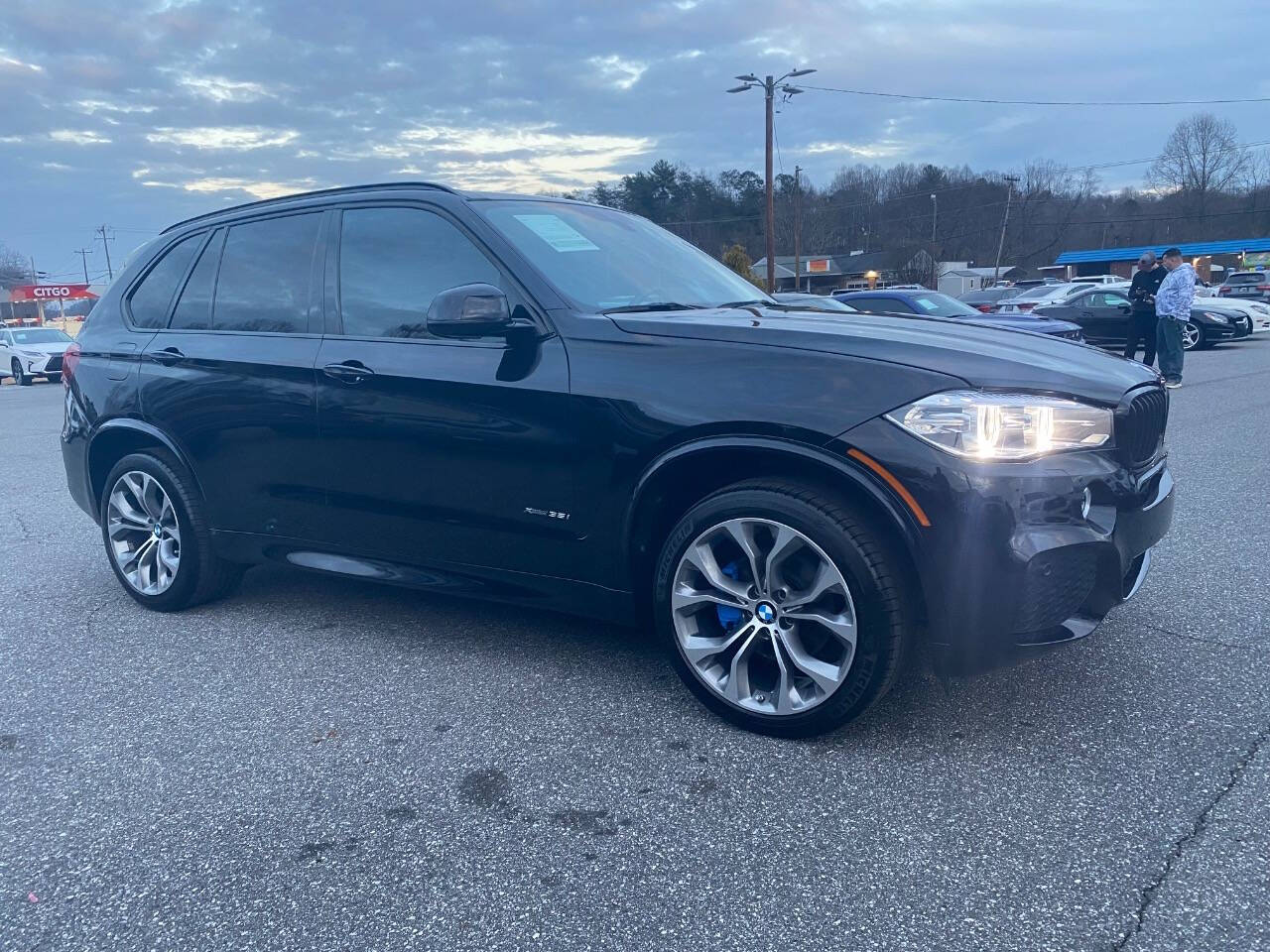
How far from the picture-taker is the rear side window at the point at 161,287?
462 cm

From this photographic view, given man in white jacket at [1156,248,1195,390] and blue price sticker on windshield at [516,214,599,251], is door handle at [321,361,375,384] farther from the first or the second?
man in white jacket at [1156,248,1195,390]

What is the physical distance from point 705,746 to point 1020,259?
89.5 meters

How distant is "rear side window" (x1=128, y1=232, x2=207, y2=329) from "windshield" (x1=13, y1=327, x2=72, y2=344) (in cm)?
2463

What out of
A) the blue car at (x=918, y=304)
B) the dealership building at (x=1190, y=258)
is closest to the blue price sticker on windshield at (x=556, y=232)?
the blue car at (x=918, y=304)

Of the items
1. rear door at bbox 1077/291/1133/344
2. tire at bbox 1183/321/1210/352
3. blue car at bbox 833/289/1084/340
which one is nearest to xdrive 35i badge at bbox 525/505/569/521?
blue car at bbox 833/289/1084/340

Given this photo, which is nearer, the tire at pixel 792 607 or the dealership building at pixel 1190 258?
the tire at pixel 792 607

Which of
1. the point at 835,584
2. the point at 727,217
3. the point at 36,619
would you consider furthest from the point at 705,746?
the point at 727,217

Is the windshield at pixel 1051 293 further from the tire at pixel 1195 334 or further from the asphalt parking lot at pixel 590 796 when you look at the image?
the asphalt parking lot at pixel 590 796

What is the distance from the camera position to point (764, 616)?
307cm

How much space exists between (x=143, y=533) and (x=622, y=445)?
2.68m

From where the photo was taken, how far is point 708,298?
4.04 meters

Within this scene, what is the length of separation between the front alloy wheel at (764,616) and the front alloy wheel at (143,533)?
255 cm

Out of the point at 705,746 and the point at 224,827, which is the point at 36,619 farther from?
the point at 705,746

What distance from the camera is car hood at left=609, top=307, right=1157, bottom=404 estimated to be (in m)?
2.86
